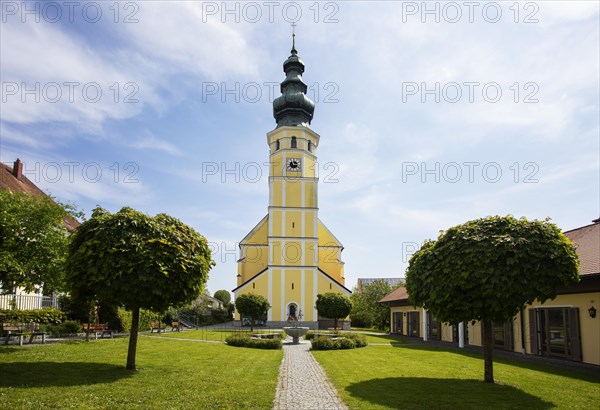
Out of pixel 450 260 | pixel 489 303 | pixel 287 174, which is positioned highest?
pixel 287 174

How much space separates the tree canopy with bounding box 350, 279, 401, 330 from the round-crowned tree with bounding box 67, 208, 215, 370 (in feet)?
116

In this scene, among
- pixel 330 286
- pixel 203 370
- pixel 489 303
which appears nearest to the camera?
pixel 489 303

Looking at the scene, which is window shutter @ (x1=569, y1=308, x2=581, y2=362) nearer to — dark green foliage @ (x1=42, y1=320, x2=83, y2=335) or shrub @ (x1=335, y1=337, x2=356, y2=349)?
shrub @ (x1=335, y1=337, x2=356, y2=349)

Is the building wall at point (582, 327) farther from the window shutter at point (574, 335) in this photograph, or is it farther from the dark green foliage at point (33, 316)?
the dark green foliage at point (33, 316)

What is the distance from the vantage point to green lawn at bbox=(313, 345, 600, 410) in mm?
9484

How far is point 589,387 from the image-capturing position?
38.4 ft

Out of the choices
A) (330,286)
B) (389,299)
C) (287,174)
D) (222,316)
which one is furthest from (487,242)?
(222,316)

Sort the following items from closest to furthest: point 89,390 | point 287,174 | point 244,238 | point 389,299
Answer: point 89,390 → point 389,299 → point 287,174 → point 244,238

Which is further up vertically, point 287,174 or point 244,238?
point 287,174

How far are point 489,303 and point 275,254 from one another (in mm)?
37307

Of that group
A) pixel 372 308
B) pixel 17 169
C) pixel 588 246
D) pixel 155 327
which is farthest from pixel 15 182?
pixel 372 308

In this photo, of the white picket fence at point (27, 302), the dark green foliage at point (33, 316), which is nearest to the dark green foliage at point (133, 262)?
the dark green foliage at point (33, 316)

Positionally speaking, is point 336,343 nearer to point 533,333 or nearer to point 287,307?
point 533,333

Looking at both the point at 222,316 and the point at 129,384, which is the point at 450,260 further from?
the point at 222,316
